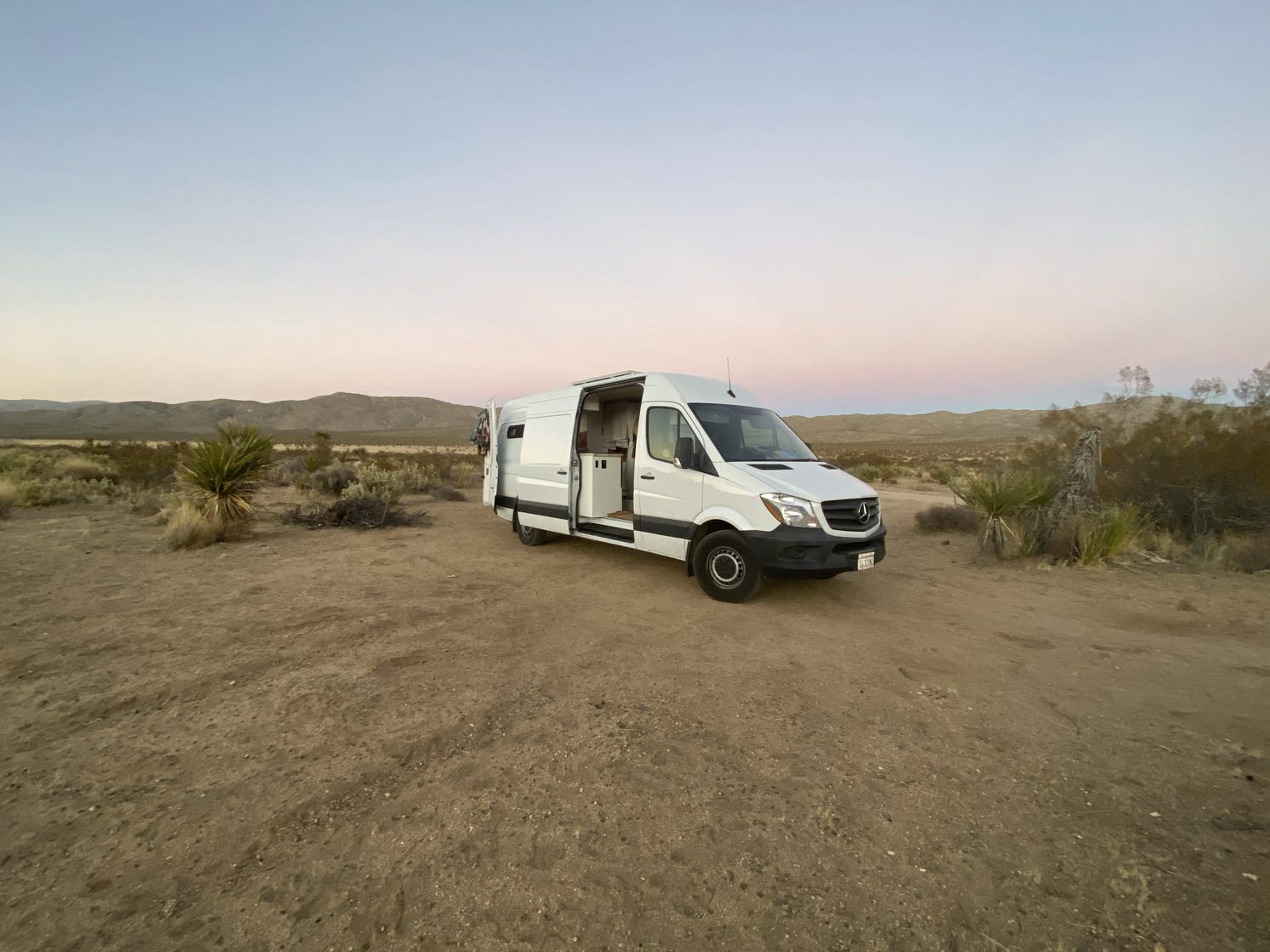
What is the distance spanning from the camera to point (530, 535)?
944 cm

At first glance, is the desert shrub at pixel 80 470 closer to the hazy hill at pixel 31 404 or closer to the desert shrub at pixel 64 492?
the desert shrub at pixel 64 492

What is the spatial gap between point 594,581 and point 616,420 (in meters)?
3.61

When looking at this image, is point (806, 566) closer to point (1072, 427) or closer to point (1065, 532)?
point (1065, 532)

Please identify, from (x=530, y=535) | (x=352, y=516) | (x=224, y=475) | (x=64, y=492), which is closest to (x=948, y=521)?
(x=530, y=535)

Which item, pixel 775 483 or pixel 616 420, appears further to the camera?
pixel 616 420

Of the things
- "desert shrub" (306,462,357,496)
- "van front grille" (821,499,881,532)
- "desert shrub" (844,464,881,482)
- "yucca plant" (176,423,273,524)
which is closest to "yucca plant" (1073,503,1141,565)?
"van front grille" (821,499,881,532)

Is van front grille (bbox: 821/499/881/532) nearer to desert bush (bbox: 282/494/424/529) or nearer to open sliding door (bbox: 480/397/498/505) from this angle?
open sliding door (bbox: 480/397/498/505)

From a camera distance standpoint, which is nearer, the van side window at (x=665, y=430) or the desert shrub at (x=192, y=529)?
the van side window at (x=665, y=430)

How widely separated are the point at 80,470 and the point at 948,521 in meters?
23.1

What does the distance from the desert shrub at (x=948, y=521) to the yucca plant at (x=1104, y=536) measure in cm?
273

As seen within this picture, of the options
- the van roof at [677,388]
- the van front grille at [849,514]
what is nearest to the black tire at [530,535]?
the van roof at [677,388]

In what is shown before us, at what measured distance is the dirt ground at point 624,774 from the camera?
2232mm

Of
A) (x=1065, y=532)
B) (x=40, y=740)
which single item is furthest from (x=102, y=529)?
(x=1065, y=532)

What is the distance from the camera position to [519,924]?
218 centimetres
